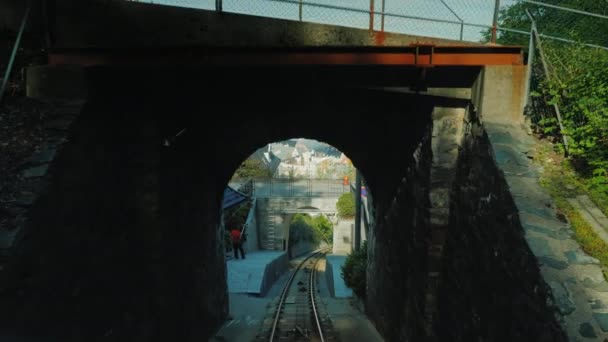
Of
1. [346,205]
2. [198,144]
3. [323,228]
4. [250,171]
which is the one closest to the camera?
[198,144]

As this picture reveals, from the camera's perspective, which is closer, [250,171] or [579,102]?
[579,102]

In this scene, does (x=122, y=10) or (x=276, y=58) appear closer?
(x=276, y=58)

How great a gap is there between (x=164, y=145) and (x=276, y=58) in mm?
2552

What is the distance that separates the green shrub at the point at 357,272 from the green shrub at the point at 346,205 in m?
10.4

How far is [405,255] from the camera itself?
7773 mm

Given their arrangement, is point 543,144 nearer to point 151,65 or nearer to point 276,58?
point 276,58

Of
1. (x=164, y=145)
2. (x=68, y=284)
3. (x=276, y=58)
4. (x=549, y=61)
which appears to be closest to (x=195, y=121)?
(x=164, y=145)

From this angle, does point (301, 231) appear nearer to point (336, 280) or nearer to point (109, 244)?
point (336, 280)

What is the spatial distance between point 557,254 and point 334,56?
3.58m

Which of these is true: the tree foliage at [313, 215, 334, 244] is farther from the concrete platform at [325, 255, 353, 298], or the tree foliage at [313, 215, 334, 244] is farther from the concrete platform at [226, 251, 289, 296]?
the concrete platform at [226, 251, 289, 296]

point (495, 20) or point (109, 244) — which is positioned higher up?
point (495, 20)

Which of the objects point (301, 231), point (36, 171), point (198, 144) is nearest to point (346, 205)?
point (301, 231)

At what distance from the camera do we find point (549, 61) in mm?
6039

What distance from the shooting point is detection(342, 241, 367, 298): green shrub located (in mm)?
13320
